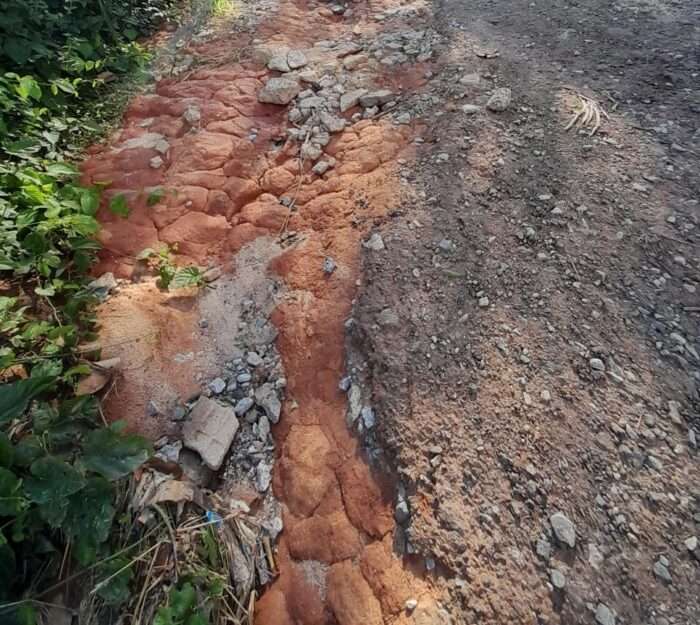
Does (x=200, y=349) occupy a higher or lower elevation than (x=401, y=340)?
lower

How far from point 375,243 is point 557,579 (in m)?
1.46

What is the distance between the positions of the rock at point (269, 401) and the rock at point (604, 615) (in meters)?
1.23

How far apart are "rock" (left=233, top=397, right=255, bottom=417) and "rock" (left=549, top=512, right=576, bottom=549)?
1.19 meters

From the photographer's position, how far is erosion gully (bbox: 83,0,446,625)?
1.59 meters

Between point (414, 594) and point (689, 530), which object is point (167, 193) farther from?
point (689, 530)

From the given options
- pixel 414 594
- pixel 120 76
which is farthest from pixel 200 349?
pixel 120 76

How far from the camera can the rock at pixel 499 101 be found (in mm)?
2508

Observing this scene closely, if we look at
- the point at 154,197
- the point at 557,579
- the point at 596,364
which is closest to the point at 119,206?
the point at 154,197

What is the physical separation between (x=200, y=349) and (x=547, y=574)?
157cm

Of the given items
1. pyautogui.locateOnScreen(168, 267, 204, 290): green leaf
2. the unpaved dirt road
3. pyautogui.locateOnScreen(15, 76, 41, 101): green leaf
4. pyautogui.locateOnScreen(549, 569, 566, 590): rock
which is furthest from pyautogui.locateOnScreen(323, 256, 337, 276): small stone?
pyautogui.locateOnScreen(15, 76, 41, 101): green leaf

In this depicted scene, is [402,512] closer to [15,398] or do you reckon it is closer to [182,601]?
[182,601]

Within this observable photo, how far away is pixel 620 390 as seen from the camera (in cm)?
161

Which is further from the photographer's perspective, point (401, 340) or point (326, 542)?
point (401, 340)

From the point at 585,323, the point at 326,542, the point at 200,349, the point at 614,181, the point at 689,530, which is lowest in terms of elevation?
the point at 326,542
